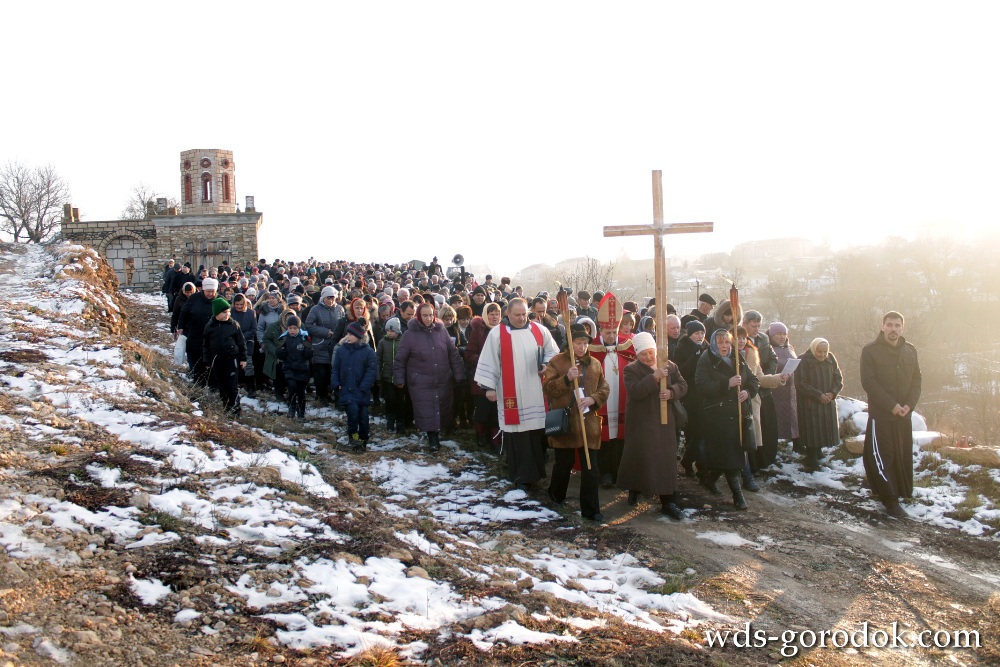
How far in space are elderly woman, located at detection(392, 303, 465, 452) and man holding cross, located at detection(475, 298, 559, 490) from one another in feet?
4.71

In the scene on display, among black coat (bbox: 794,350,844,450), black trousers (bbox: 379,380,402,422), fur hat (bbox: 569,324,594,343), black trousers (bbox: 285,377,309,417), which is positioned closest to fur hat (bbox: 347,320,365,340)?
black trousers (bbox: 379,380,402,422)

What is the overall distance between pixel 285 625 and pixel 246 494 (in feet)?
6.32

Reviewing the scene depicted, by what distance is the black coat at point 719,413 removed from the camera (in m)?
7.66

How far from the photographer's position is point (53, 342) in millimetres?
9398

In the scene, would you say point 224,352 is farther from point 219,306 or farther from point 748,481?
point 748,481

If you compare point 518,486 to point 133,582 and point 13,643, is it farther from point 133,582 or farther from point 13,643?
point 13,643

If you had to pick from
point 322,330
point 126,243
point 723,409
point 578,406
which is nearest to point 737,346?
point 723,409

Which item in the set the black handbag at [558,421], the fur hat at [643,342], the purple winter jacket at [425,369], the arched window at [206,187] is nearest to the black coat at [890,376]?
the fur hat at [643,342]

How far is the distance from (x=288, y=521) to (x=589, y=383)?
3.17 m

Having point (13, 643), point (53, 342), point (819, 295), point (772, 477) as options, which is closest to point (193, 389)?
Result: point (53, 342)

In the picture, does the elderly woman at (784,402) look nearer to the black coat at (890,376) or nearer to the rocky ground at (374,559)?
the rocky ground at (374,559)

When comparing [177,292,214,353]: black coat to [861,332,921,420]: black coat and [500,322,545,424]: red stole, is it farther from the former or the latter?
[861,332,921,420]: black coat

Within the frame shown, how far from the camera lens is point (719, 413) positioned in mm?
7742

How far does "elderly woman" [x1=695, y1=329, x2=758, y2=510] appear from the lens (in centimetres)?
766
